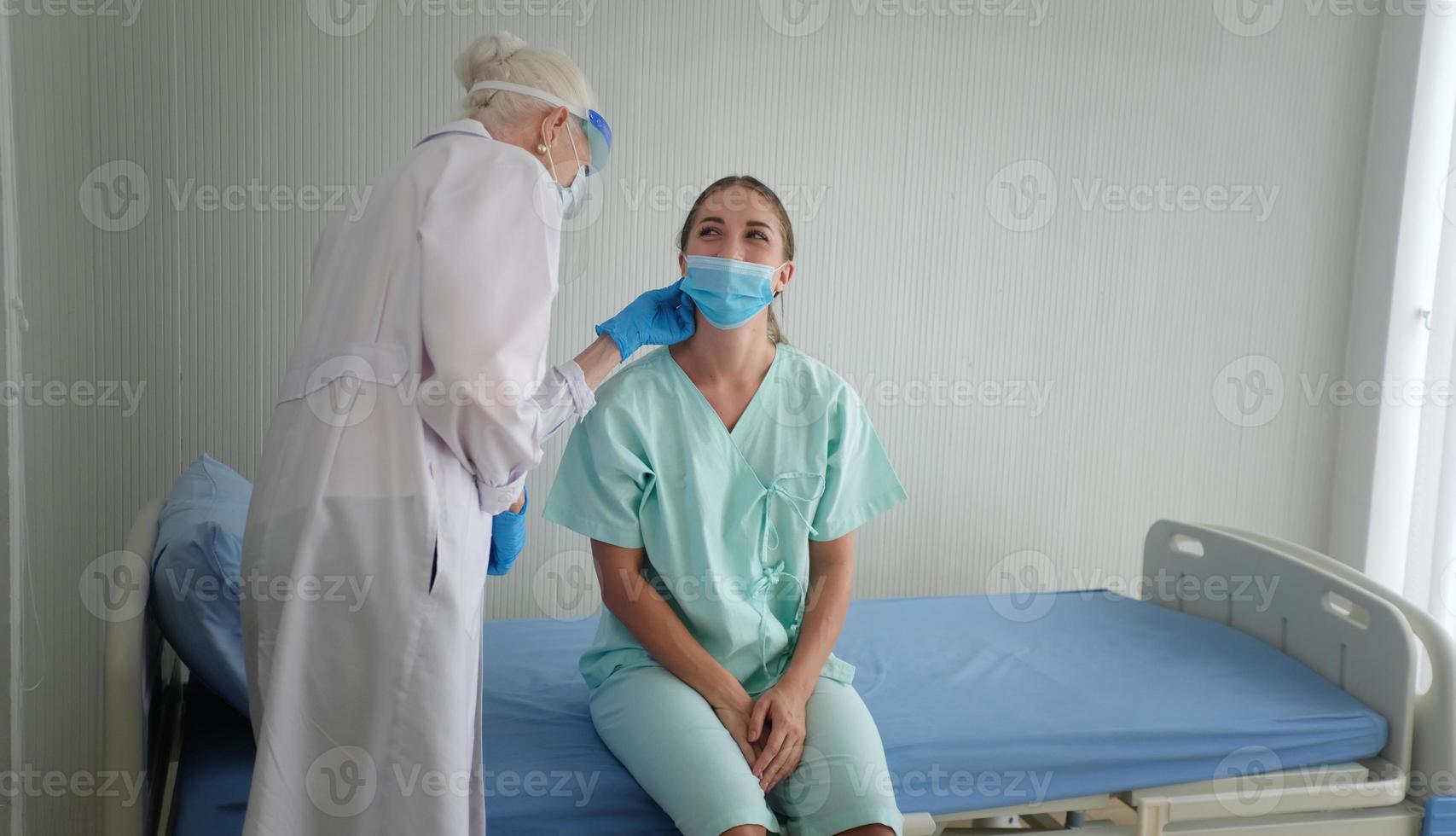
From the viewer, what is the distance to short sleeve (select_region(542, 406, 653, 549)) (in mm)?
1945

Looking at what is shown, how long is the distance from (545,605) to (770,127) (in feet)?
4.48

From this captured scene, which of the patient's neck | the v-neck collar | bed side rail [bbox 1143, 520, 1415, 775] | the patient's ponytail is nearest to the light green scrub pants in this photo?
the v-neck collar

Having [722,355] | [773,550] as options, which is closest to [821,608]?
[773,550]

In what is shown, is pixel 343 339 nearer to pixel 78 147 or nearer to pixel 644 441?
pixel 644 441

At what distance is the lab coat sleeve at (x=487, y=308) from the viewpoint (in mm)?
1445

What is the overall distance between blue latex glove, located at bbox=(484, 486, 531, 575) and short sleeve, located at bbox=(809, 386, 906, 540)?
527mm

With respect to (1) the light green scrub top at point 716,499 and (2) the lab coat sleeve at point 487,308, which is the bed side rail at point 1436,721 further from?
(2) the lab coat sleeve at point 487,308

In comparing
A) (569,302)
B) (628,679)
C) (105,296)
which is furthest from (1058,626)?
(105,296)

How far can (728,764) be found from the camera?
169cm

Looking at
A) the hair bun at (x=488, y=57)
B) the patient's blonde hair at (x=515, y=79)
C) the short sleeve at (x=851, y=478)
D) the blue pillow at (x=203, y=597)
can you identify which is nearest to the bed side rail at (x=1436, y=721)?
the short sleeve at (x=851, y=478)

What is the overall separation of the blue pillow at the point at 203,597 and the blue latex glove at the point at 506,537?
0.41 metres

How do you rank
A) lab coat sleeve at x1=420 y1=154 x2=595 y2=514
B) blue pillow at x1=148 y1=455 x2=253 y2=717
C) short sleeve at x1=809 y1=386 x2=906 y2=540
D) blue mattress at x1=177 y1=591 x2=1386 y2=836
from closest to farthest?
lab coat sleeve at x1=420 y1=154 x2=595 y2=514
blue pillow at x1=148 y1=455 x2=253 y2=717
blue mattress at x1=177 y1=591 x2=1386 y2=836
short sleeve at x1=809 y1=386 x2=906 y2=540

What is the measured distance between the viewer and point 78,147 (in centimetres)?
212

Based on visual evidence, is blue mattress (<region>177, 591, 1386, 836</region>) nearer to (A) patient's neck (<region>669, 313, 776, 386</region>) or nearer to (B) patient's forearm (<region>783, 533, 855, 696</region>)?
(B) patient's forearm (<region>783, 533, 855, 696</region>)
